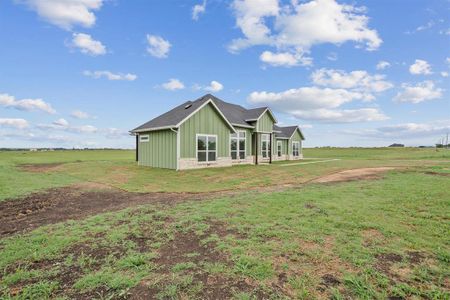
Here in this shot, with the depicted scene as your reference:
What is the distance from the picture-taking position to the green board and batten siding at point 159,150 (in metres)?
17.6

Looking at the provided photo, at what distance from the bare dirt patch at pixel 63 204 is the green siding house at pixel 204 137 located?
7662mm

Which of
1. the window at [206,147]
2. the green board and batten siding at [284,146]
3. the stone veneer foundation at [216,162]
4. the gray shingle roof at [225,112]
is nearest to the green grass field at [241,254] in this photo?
the stone veneer foundation at [216,162]

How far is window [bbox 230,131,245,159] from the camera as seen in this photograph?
72.7 feet

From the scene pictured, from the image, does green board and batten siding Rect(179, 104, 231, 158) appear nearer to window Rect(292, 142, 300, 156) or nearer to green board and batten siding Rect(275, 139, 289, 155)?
green board and batten siding Rect(275, 139, 289, 155)

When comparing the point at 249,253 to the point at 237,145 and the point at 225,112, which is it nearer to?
the point at 237,145

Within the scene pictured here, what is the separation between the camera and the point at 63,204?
8.07 m

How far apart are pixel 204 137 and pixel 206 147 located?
0.83 metres

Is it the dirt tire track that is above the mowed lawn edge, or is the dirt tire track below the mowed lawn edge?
below

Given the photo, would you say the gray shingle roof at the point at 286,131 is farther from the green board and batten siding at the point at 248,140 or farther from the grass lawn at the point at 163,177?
the grass lawn at the point at 163,177

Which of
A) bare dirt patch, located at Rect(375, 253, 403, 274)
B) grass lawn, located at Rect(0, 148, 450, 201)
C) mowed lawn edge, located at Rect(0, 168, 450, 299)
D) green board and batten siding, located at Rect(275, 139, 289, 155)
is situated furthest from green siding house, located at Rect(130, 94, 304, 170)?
bare dirt patch, located at Rect(375, 253, 403, 274)

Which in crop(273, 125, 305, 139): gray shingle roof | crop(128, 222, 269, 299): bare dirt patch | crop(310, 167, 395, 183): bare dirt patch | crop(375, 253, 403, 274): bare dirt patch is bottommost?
crop(128, 222, 269, 299): bare dirt patch

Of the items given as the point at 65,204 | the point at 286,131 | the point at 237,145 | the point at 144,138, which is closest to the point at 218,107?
the point at 237,145

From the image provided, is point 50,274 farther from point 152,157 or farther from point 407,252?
point 152,157

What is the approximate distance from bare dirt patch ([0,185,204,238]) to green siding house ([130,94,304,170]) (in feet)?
25.1
